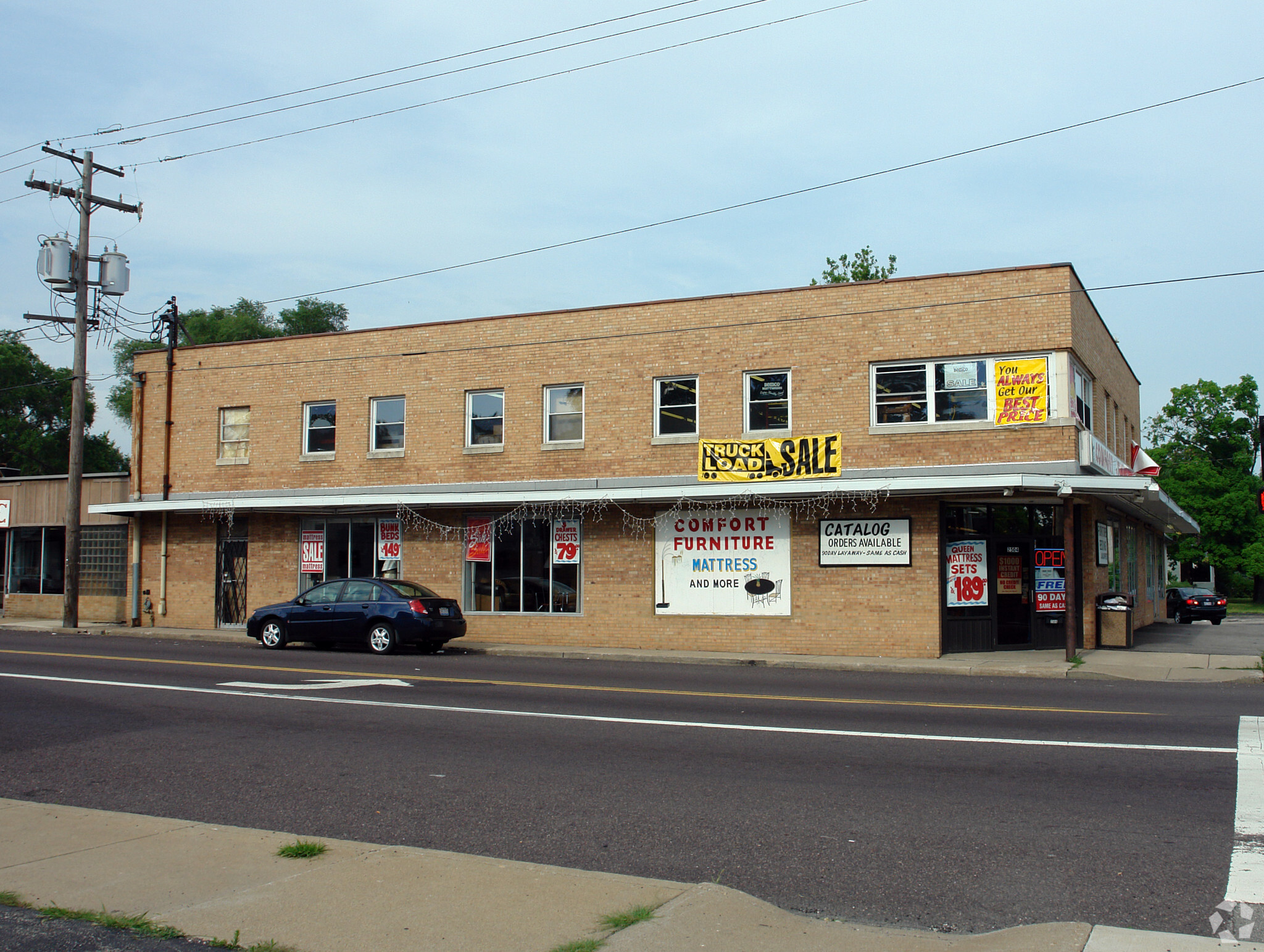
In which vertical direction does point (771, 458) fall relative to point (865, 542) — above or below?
above

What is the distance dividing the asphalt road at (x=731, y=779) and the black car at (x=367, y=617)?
5.36 meters

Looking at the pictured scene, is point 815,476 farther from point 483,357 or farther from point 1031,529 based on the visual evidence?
point 483,357

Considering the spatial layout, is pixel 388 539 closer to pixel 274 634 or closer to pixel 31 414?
pixel 274 634

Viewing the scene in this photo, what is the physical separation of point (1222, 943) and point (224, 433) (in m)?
25.9

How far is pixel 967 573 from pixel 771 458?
441 centimetres

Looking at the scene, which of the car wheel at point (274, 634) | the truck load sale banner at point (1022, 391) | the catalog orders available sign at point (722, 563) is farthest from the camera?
the car wheel at point (274, 634)

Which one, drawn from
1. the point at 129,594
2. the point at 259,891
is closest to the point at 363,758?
the point at 259,891

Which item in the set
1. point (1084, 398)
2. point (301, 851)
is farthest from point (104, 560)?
point (301, 851)

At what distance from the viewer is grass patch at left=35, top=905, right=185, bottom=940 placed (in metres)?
A: 4.91

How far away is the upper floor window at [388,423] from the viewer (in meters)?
24.6

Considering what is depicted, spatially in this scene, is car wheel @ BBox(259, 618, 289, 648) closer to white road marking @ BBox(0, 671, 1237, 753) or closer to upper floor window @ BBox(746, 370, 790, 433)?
white road marking @ BBox(0, 671, 1237, 753)

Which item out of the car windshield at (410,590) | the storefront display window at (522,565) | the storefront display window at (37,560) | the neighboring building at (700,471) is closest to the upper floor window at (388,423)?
the neighboring building at (700,471)

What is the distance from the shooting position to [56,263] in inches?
Answer: 1054

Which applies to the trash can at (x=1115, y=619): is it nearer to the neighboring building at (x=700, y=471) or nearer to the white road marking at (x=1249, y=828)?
the neighboring building at (x=700, y=471)
